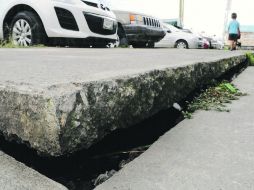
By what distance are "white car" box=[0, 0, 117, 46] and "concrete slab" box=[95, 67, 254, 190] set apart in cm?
412

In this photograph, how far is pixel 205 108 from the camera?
2338 mm

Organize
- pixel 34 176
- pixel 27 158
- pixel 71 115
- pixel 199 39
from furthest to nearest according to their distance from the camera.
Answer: pixel 199 39, pixel 27 158, pixel 34 176, pixel 71 115

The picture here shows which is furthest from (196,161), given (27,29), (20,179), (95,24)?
(95,24)

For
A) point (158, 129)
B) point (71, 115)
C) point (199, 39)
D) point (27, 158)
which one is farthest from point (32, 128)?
point (199, 39)

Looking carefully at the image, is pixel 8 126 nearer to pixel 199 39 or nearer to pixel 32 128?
pixel 32 128

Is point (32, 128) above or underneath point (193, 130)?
above

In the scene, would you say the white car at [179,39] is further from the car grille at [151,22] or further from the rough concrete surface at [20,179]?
the rough concrete surface at [20,179]

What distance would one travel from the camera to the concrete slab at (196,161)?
1135mm

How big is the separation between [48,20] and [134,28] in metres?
3.27

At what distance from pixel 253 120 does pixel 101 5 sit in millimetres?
5182

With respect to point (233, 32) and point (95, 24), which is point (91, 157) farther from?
point (233, 32)

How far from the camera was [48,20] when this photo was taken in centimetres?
554

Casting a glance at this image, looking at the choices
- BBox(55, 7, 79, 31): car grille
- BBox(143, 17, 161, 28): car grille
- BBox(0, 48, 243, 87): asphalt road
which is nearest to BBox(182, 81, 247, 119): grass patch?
BBox(0, 48, 243, 87): asphalt road

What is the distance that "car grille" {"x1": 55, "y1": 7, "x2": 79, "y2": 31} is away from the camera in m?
5.52
